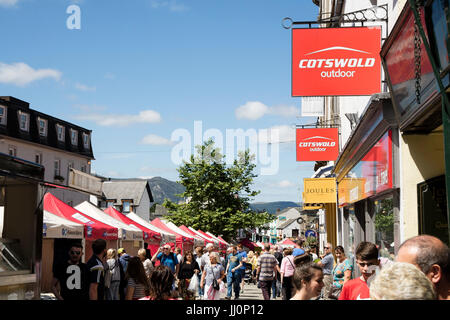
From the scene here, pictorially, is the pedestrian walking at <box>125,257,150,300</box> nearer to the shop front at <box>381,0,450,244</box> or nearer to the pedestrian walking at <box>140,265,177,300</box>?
the pedestrian walking at <box>140,265,177,300</box>

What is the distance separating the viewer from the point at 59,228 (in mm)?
13461

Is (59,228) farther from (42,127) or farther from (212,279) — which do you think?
(42,127)

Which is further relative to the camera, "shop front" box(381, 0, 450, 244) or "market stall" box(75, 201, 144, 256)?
"market stall" box(75, 201, 144, 256)

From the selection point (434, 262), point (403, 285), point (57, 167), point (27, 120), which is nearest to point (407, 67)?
point (434, 262)

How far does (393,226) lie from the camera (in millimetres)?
9484

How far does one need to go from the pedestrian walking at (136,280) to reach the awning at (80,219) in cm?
660

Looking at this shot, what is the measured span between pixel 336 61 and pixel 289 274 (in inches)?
296

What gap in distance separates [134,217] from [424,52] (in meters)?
19.8

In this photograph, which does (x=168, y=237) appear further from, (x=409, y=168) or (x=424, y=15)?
(x=424, y=15)

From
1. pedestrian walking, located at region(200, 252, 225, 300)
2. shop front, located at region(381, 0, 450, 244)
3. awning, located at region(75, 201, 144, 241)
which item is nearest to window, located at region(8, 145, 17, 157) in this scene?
awning, located at region(75, 201, 144, 241)

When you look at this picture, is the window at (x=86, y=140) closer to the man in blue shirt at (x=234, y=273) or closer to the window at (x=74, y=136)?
the window at (x=74, y=136)

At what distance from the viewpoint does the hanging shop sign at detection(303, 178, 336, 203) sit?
21.7 m

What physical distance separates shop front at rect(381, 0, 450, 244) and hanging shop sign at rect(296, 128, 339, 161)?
36.4 ft
